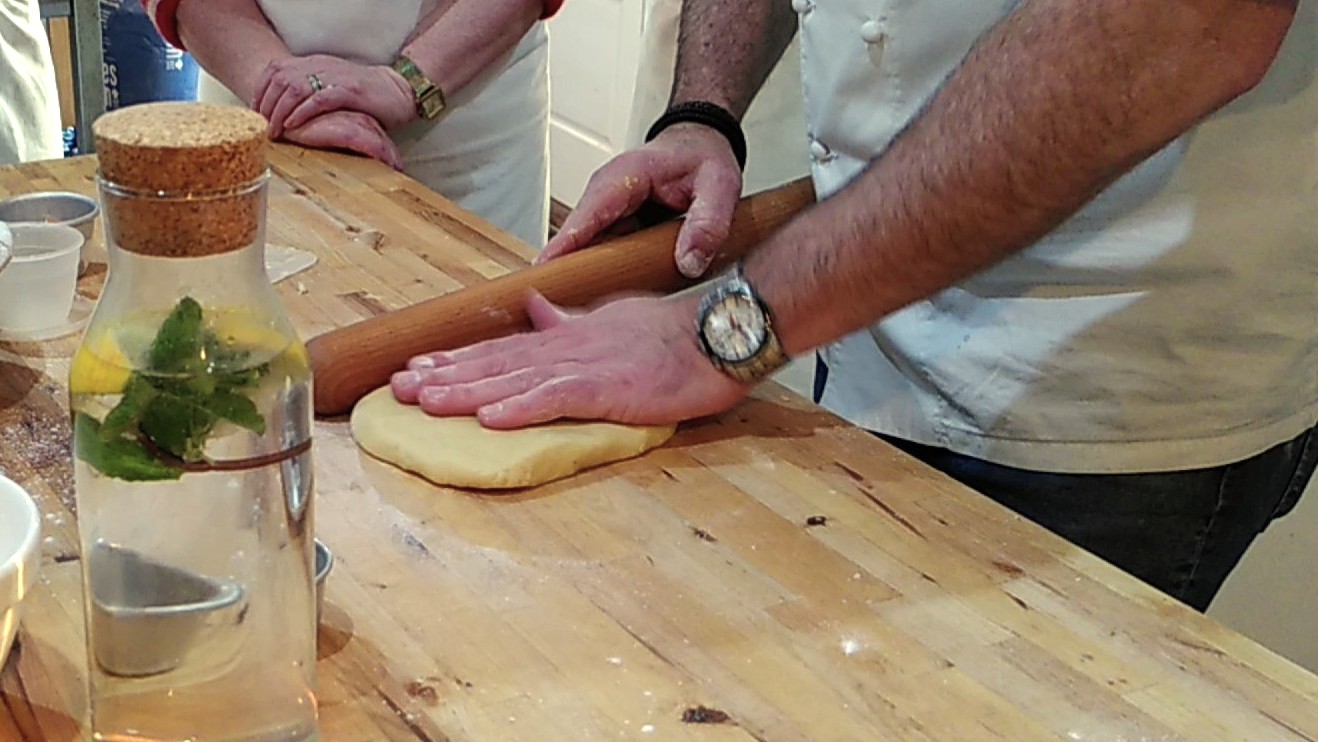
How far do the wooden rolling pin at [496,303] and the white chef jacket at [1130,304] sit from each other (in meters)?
0.16

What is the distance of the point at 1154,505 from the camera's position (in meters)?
1.05

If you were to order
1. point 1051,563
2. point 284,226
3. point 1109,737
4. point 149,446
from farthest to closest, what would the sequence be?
point 284,226, point 1051,563, point 1109,737, point 149,446

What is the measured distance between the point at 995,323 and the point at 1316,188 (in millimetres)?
232

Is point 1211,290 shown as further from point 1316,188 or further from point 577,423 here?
point 577,423

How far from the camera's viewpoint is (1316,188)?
1.00 m

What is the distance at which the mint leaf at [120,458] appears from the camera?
59 cm

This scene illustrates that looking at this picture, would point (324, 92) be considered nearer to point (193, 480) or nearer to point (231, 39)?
point (231, 39)

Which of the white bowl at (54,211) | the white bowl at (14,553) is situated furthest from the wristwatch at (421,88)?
the white bowl at (14,553)

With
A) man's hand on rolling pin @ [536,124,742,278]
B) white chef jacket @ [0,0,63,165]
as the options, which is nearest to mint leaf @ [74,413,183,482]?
man's hand on rolling pin @ [536,124,742,278]

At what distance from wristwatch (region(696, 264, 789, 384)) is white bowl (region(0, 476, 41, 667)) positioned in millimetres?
455

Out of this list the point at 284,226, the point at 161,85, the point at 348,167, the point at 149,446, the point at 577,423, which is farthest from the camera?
the point at 161,85

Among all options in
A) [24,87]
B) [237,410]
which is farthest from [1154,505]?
[24,87]

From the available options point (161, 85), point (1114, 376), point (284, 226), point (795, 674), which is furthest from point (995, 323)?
point (161, 85)

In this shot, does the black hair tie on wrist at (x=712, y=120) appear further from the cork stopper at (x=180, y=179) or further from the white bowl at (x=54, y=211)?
the cork stopper at (x=180, y=179)
